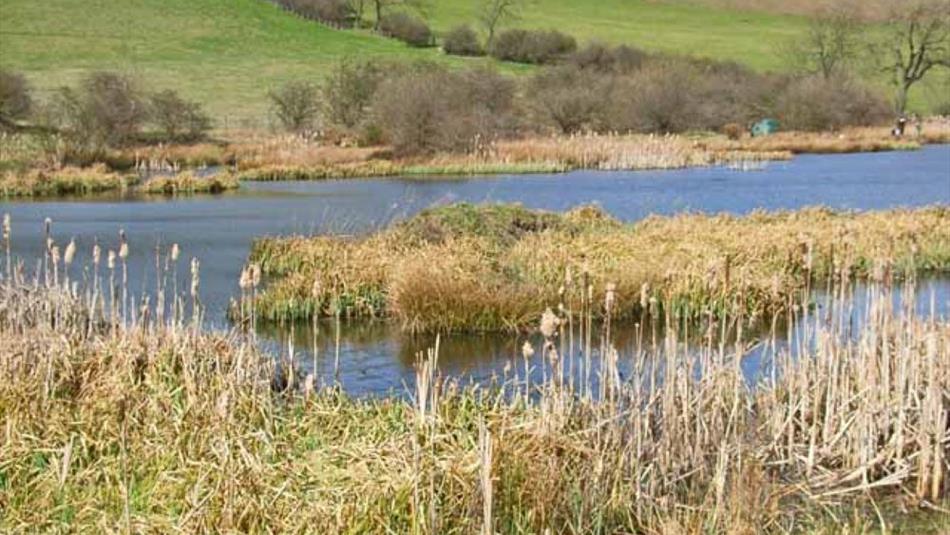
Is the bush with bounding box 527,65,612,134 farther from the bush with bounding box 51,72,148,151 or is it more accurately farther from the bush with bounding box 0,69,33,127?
the bush with bounding box 0,69,33,127

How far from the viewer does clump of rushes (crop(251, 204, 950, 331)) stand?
58.4ft

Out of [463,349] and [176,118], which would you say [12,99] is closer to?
[176,118]

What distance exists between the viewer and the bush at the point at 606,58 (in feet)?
274

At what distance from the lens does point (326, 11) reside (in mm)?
102812

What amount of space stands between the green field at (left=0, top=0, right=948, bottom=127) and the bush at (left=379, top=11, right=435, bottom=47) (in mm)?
2114

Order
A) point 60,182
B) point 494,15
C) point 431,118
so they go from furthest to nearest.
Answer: point 494,15 → point 431,118 → point 60,182

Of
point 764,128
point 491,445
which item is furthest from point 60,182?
point 491,445

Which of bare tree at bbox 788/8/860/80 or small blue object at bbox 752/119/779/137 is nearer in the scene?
small blue object at bbox 752/119/779/137

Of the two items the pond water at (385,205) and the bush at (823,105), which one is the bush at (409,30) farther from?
the pond water at (385,205)

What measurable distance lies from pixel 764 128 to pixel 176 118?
2933cm

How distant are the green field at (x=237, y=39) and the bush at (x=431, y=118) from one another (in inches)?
526

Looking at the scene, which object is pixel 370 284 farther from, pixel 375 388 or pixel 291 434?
pixel 291 434

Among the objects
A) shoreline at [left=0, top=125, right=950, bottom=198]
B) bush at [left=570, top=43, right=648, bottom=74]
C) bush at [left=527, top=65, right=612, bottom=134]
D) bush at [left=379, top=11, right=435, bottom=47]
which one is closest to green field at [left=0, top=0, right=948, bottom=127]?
bush at [left=379, top=11, right=435, bottom=47]

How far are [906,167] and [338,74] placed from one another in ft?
109
